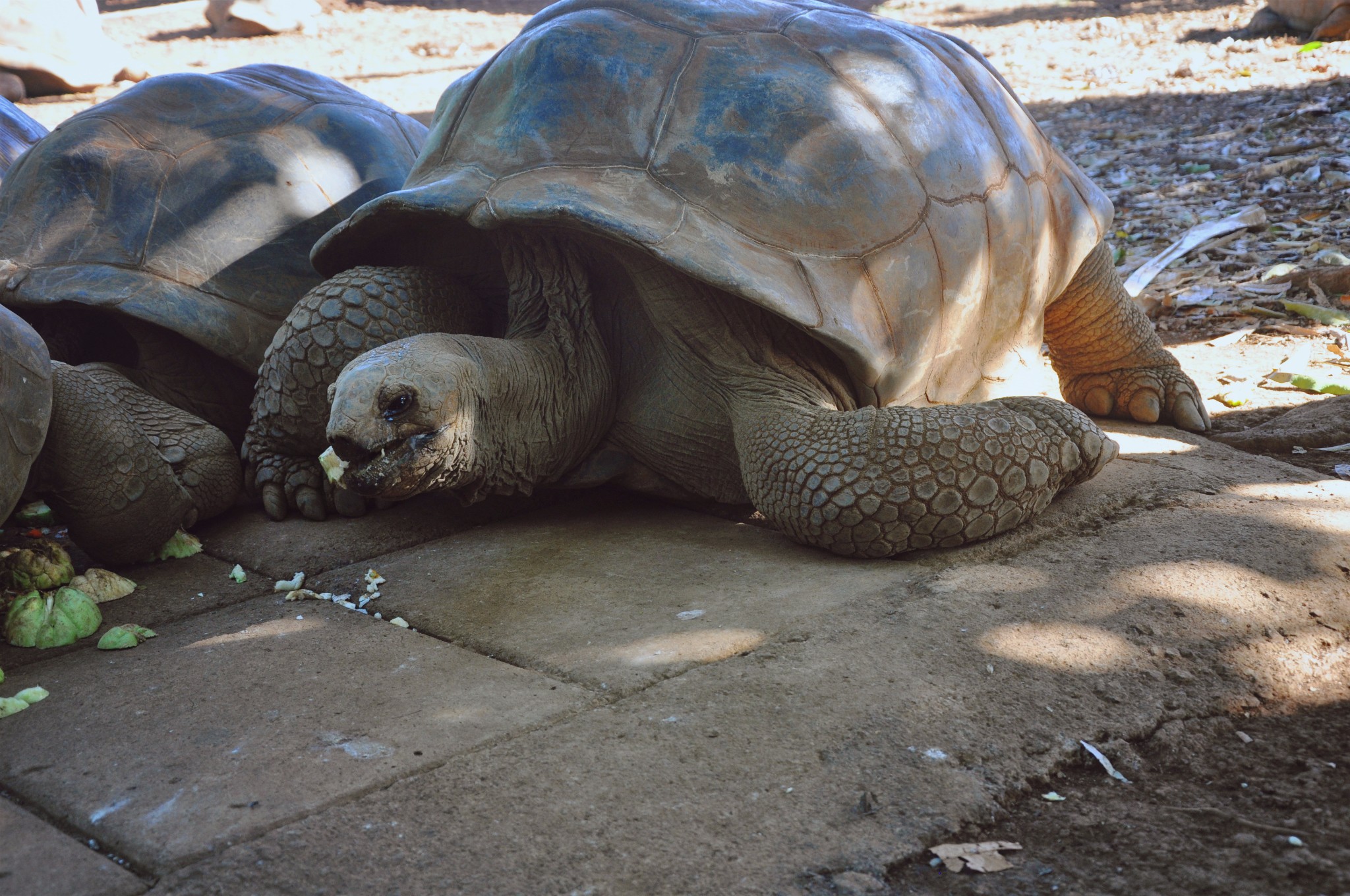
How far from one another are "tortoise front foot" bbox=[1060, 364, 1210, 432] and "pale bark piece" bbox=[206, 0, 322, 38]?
14.2 meters

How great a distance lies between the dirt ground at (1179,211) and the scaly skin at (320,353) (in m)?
2.00

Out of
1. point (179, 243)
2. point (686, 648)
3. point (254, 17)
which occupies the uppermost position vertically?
point (254, 17)

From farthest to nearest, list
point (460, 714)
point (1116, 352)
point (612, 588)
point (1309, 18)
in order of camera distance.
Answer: point (1309, 18) < point (1116, 352) < point (612, 588) < point (460, 714)

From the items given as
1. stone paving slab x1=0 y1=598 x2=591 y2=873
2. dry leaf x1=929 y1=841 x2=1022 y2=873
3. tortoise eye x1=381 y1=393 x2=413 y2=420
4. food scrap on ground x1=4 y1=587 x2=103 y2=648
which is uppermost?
tortoise eye x1=381 y1=393 x2=413 y2=420

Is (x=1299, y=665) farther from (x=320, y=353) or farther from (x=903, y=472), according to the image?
(x=320, y=353)

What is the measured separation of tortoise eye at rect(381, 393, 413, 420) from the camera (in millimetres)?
2287

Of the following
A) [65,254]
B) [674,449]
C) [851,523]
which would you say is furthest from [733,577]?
[65,254]

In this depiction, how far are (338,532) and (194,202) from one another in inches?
48.7

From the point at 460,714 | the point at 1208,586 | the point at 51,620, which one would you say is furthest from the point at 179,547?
the point at 1208,586

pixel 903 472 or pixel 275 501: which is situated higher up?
pixel 903 472

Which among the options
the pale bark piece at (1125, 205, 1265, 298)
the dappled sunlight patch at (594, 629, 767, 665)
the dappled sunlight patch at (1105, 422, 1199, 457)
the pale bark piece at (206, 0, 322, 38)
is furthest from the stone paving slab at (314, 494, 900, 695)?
the pale bark piece at (206, 0, 322, 38)

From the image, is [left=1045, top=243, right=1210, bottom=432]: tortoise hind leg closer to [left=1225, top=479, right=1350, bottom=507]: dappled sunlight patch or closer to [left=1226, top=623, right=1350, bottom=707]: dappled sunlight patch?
[left=1225, top=479, right=1350, bottom=507]: dappled sunlight patch

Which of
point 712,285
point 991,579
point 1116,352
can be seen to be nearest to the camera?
point 991,579

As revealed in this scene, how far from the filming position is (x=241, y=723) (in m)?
1.88
